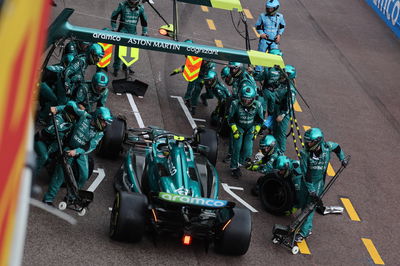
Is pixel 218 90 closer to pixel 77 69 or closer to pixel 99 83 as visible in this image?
pixel 77 69

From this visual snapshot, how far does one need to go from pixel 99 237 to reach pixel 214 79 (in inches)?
197

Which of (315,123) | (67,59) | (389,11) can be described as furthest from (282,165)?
(389,11)

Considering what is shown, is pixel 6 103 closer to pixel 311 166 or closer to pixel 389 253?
pixel 311 166

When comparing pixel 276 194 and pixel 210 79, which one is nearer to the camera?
pixel 276 194

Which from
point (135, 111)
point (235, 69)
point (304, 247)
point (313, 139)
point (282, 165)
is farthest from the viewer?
point (135, 111)

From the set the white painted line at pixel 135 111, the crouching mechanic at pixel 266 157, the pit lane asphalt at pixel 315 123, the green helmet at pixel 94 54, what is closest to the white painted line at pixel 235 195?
the pit lane asphalt at pixel 315 123

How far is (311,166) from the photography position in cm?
1124

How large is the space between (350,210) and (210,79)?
12.2 ft

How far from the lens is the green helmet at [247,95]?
40.7 feet

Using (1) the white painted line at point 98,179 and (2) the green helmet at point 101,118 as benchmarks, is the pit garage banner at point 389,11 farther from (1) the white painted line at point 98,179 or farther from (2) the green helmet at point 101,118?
(2) the green helmet at point 101,118

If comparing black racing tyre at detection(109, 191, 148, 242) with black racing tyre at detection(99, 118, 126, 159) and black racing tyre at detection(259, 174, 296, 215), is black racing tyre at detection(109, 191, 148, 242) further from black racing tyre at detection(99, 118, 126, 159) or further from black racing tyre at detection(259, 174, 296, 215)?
black racing tyre at detection(259, 174, 296, 215)

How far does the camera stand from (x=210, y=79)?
14164 millimetres

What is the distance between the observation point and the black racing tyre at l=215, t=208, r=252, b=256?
32.8 feet

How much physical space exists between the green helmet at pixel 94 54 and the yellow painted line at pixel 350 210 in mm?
5107
